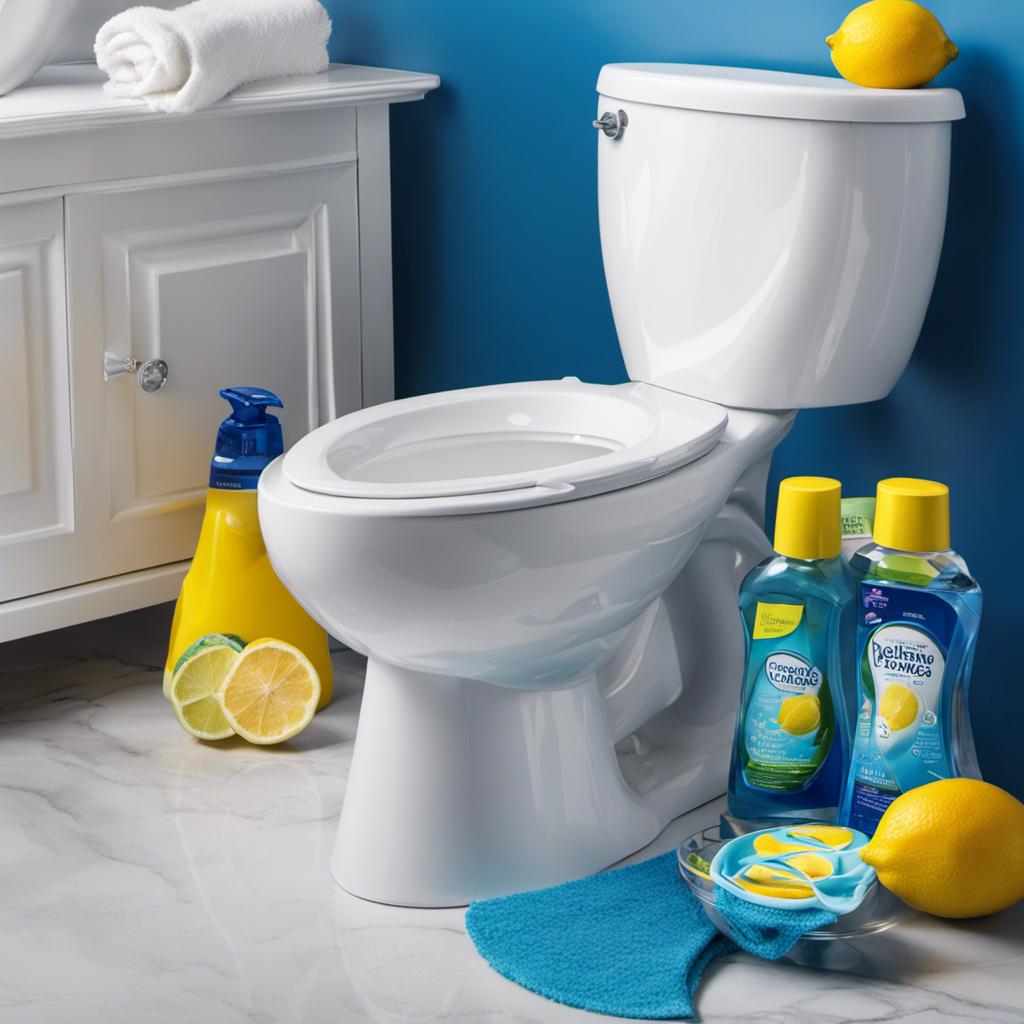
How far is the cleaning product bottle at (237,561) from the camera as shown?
5.20 ft

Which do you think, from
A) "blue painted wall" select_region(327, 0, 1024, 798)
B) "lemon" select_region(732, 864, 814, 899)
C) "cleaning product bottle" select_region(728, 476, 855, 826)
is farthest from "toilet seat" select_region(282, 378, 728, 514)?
"lemon" select_region(732, 864, 814, 899)

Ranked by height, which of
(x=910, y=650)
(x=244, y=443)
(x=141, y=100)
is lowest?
(x=910, y=650)

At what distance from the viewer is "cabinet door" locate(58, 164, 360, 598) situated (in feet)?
5.07

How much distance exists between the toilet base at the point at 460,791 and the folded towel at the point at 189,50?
2.21 ft

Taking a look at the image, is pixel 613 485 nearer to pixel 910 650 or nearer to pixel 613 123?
pixel 910 650

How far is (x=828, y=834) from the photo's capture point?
125 centimetres

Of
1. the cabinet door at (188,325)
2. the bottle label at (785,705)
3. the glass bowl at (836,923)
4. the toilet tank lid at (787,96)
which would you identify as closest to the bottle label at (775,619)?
the bottle label at (785,705)

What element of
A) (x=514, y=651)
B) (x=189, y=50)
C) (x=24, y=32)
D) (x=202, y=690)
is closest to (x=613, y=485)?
(x=514, y=651)

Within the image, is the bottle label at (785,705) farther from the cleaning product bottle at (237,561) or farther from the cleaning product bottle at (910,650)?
the cleaning product bottle at (237,561)

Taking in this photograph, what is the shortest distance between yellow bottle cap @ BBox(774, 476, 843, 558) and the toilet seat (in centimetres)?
9

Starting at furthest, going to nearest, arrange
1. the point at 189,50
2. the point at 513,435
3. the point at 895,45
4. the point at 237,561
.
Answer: the point at 237,561 → the point at 189,50 → the point at 513,435 → the point at 895,45

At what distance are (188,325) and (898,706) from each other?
88 centimetres

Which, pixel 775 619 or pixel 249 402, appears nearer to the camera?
pixel 775 619

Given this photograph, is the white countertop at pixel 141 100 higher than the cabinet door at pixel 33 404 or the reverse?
higher
